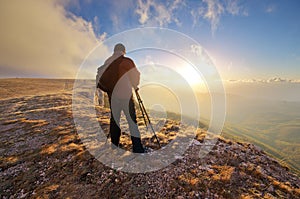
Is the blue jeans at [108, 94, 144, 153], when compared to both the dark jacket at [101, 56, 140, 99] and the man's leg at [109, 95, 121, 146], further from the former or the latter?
the dark jacket at [101, 56, 140, 99]

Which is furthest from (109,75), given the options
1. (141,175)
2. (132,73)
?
(141,175)

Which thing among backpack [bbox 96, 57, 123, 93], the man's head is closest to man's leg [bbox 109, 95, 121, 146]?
backpack [bbox 96, 57, 123, 93]

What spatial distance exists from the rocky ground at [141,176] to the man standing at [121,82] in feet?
5.51

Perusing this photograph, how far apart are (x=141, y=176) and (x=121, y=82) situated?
3.29 m

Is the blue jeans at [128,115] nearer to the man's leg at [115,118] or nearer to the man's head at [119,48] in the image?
the man's leg at [115,118]

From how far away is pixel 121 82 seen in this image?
5.87 meters

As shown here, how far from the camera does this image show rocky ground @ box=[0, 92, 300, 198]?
4.61m

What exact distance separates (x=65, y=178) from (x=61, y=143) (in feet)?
9.67

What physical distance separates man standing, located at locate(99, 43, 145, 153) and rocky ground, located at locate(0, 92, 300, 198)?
1680mm

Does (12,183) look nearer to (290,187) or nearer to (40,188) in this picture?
(40,188)

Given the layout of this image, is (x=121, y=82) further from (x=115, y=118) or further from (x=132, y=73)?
(x=115, y=118)

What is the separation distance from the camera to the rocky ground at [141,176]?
15.1ft

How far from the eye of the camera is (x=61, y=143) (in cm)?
763

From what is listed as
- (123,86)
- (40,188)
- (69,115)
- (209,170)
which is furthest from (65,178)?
(69,115)
